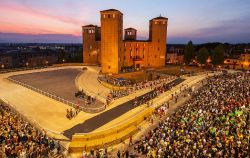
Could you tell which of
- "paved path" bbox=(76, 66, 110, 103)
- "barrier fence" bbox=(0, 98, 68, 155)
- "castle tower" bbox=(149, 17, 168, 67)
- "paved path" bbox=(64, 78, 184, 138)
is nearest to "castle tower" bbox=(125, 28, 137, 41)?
"castle tower" bbox=(149, 17, 168, 67)

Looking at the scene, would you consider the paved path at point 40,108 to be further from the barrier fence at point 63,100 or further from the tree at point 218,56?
the tree at point 218,56

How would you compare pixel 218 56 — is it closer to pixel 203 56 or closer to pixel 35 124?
pixel 203 56

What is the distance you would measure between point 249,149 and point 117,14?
43.9 m

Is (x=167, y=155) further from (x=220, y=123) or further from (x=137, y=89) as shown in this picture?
(x=137, y=89)

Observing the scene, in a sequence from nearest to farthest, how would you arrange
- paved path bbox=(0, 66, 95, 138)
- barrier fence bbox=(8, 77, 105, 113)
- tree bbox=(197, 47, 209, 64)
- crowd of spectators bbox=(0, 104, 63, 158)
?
crowd of spectators bbox=(0, 104, 63, 158), paved path bbox=(0, 66, 95, 138), barrier fence bbox=(8, 77, 105, 113), tree bbox=(197, 47, 209, 64)

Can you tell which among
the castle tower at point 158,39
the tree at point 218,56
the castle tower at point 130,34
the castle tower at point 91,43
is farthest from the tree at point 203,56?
the castle tower at point 91,43

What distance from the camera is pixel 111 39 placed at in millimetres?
52969

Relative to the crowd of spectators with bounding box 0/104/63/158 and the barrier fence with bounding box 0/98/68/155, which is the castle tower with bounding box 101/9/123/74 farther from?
the crowd of spectators with bounding box 0/104/63/158

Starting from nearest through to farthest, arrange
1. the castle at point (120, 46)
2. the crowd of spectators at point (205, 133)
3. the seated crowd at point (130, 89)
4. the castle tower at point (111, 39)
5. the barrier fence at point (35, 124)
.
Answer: the crowd of spectators at point (205, 133) < the barrier fence at point (35, 124) < the seated crowd at point (130, 89) < the castle tower at point (111, 39) < the castle at point (120, 46)

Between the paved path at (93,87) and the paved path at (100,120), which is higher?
the paved path at (93,87)

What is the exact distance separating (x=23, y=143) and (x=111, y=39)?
3905cm

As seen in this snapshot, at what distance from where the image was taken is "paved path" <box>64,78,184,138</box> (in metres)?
22.9

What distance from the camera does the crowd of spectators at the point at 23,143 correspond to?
16.2m

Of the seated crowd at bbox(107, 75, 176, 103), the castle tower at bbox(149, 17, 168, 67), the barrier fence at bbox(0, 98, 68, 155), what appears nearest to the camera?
the barrier fence at bbox(0, 98, 68, 155)
